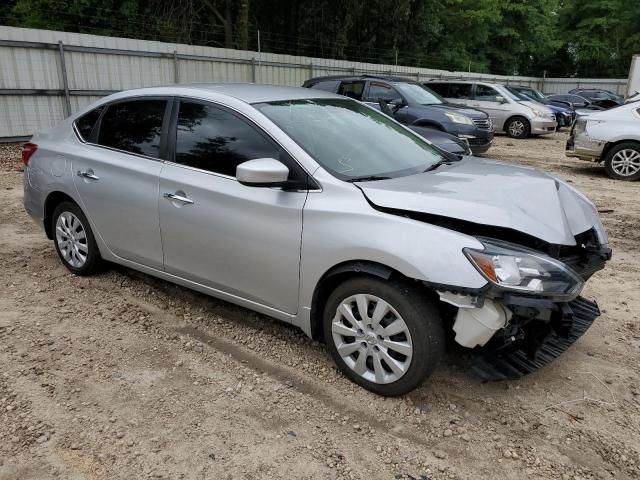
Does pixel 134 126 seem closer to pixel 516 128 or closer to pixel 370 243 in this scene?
pixel 370 243

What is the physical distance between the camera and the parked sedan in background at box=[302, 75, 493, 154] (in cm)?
1079

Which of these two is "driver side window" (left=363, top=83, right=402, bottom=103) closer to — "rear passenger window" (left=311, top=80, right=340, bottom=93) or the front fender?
"rear passenger window" (left=311, top=80, right=340, bottom=93)

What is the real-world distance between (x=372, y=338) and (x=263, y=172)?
110 cm

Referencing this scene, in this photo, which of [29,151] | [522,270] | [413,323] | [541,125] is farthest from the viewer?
[541,125]

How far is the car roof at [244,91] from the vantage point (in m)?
3.73

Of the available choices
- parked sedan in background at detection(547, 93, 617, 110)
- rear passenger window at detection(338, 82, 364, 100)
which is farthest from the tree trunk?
parked sedan in background at detection(547, 93, 617, 110)

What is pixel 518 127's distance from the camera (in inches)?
649

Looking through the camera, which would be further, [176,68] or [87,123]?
[176,68]

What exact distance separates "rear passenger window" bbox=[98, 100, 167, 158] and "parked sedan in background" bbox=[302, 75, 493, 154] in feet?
23.2

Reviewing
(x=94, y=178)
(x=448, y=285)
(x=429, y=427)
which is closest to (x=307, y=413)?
(x=429, y=427)

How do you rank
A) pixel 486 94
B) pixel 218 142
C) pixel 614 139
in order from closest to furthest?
1. pixel 218 142
2. pixel 614 139
3. pixel 486 94

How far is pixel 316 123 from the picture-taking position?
363 cm

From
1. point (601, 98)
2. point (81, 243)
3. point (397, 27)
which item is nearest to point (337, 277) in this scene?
point (81, 243)

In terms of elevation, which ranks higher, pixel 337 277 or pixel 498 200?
pixel 498 200
